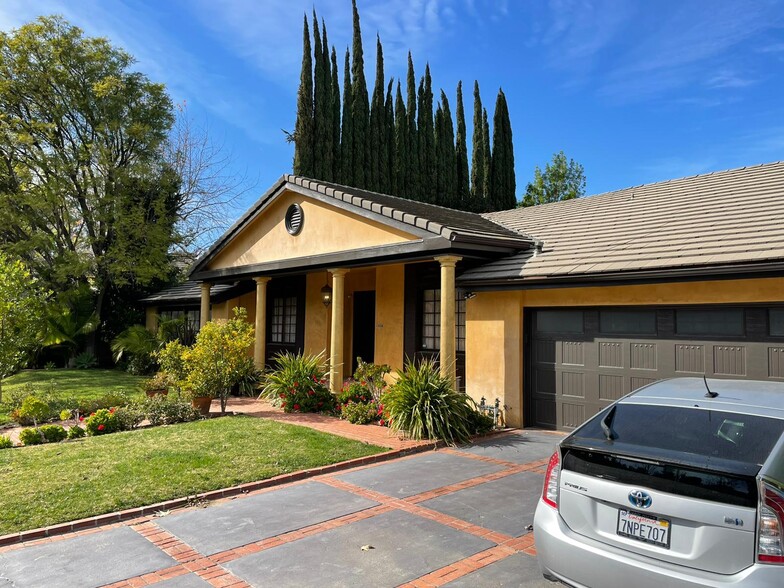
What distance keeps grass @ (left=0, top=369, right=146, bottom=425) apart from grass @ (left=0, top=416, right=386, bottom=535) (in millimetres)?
5272

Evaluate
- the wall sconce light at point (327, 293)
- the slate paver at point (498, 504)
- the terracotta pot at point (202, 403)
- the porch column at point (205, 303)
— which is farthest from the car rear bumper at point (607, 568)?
the porch column at point (205, 303)

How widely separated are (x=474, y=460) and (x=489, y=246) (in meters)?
4.40

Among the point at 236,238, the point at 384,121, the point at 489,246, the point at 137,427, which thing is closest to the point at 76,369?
the point at 236,238

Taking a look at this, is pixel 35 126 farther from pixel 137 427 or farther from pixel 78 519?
pixel 78 519

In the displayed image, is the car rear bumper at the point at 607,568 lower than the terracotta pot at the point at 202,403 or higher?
higher

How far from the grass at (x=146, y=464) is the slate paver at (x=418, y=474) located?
63 centimetres

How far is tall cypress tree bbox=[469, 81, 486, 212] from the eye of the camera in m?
36.5

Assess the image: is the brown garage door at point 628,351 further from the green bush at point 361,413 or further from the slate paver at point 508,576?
the slate paver at point 508,576

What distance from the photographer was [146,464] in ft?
24.0

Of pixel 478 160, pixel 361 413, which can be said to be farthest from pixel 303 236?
pixel 478 160

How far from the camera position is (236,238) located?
52.2 feet

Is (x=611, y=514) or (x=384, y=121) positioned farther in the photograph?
(x=384, y=121)

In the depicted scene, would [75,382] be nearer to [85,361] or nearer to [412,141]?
[85,361]

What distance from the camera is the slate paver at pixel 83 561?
4.33m
